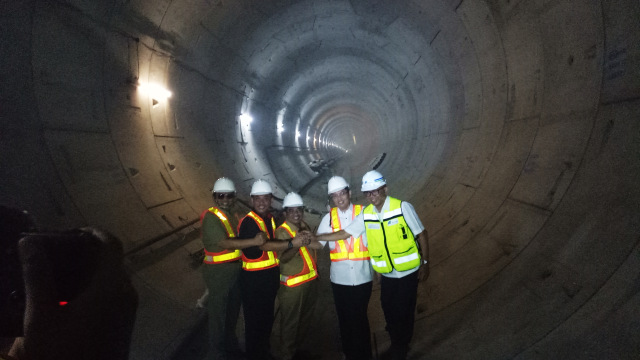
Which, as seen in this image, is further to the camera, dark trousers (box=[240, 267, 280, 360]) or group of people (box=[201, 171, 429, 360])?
dark trousers (box=[240, 267, 280, 360])

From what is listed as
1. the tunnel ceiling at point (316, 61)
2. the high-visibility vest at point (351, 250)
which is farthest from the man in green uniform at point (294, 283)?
the tunnel ceiling at point (316, 61)

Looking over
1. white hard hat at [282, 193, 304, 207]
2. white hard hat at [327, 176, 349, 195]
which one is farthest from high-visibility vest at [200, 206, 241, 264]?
white hard hat at [327, 176, 349, 195]

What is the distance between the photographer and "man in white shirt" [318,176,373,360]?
10.6 feet

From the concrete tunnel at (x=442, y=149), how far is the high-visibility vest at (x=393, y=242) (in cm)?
88

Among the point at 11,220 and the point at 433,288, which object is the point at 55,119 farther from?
the point at 433,288

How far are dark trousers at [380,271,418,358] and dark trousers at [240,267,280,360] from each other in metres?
1.24

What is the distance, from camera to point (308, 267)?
3.50 metres

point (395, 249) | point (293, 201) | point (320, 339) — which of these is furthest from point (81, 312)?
point (395, 249)

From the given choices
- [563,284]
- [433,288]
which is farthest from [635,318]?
[433,288]

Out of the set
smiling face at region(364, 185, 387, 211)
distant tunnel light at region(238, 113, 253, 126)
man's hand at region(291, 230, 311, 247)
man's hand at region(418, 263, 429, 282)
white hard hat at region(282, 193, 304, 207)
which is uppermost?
distant tunnel light at region(238, 113, 253, 126)

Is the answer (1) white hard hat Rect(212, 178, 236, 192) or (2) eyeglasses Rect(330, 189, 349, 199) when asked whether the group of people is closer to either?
(2) eyeglasses Rect(330, 189, 349, 199)

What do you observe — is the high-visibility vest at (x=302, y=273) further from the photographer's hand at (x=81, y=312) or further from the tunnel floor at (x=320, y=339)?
the photographer's hand at (x=81, y=312)

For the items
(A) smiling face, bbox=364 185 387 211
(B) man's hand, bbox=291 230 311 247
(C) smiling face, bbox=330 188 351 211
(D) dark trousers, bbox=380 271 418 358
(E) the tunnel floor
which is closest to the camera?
(D) dark trousers, bbox=380 271 418 358

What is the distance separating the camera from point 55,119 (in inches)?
115
